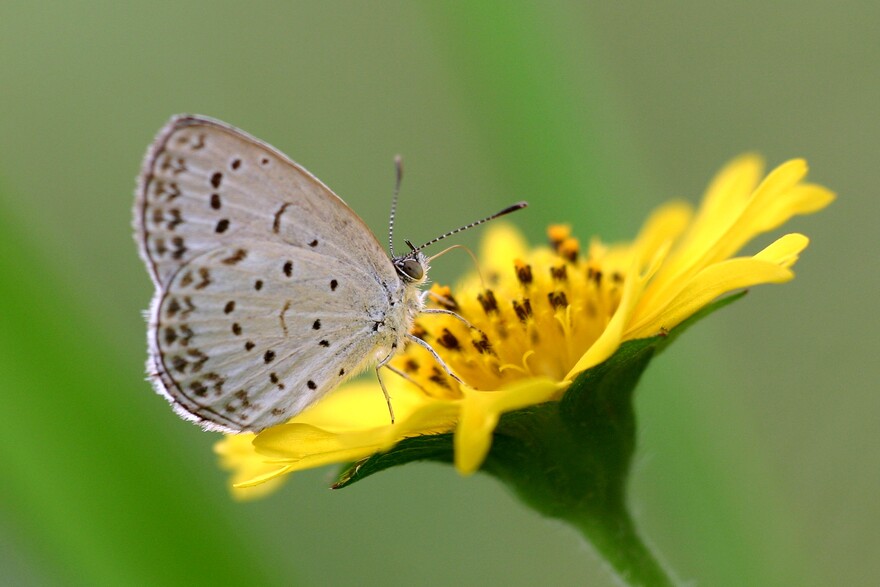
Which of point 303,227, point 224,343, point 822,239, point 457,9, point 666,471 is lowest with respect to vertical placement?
point 822,239

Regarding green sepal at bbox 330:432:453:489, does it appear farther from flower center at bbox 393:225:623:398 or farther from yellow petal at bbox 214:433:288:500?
yellow petal at bbox 214:433:288:500

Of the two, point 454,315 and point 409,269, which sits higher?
point 409,269

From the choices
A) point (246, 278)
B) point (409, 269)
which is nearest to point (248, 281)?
point (246, 278)

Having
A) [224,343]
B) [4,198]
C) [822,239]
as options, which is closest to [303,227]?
[224,343]

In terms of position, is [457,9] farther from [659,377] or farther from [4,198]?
[4,198]

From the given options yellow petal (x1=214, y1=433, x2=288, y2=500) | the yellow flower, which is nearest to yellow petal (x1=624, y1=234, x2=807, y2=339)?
the yellow flower

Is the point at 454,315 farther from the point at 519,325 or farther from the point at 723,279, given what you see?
the point at 723,279
